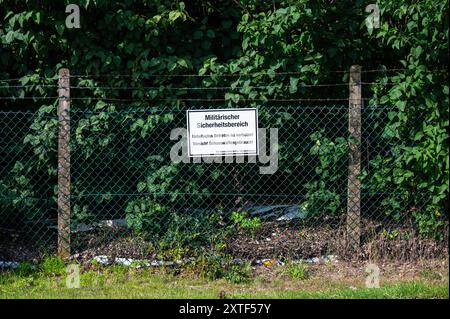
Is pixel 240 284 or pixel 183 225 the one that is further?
pixel 183 225

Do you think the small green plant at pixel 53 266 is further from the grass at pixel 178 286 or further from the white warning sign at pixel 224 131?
the white warning sign at pixel 224 131

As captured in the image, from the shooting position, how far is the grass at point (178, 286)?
19.7 feet

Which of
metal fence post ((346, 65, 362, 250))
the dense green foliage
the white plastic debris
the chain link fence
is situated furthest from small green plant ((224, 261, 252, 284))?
the white plastic debris

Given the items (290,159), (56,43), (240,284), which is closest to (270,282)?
(240,284)

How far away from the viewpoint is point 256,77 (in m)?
7.11

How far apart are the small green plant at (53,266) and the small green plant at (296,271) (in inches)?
79.1

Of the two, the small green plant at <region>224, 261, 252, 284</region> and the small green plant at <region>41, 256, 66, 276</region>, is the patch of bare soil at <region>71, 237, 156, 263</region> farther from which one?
the small green plant at <region>224, 261, 252, 284</region>

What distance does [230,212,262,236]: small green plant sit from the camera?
7188mm

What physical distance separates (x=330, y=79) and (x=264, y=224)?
156 cm

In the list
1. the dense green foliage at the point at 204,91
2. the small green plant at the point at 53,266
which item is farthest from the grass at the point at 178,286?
the dense green foliage at the point at 204,91

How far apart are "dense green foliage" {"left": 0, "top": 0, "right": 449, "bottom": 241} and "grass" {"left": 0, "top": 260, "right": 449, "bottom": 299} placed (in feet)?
2.10

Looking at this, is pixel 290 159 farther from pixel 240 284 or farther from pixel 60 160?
pixel 60 160

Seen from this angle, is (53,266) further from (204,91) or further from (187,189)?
(204,91)

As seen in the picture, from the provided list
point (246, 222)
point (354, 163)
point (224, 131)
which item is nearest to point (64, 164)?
point (224, 131)
